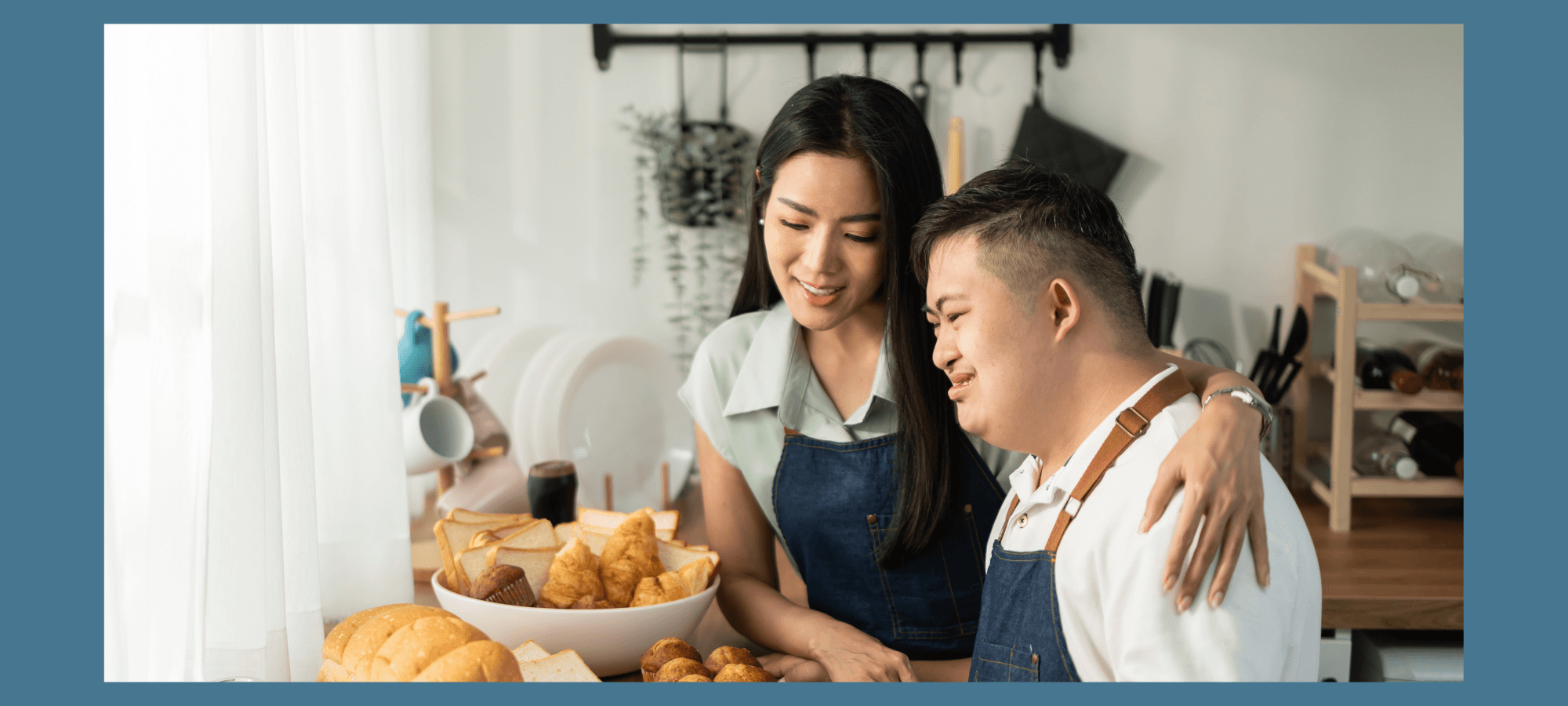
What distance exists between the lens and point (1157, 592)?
0.63 meters

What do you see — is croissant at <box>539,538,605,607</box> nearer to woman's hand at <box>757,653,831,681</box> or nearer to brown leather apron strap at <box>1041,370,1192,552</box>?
woman's hand at <box>757,653,831,681</box>

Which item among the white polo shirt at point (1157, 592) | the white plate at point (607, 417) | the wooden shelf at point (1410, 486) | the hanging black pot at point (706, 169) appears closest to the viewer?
the white polo shirt at point (1157, 592)

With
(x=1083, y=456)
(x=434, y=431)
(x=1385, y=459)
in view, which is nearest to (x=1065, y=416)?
(x=1083, y=456)

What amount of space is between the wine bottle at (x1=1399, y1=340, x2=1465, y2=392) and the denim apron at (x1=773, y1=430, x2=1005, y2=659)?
1.37 m

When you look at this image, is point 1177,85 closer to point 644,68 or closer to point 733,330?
point 644,68

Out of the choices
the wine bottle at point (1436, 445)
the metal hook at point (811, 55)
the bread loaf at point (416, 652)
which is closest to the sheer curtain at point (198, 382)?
the bread loaf at point (416, 652)

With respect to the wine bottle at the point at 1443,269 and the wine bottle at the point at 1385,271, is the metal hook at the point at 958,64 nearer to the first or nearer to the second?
the wine bottle at the point at 1385,271

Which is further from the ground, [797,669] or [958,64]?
[958,64]

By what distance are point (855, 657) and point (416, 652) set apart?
1.52 ft

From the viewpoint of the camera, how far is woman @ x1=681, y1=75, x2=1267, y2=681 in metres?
1.00

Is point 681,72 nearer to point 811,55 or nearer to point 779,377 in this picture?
point 811,55

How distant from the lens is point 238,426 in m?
0.81

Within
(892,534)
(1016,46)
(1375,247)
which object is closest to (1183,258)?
(1375,247)

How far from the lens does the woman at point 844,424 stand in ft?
3.29
